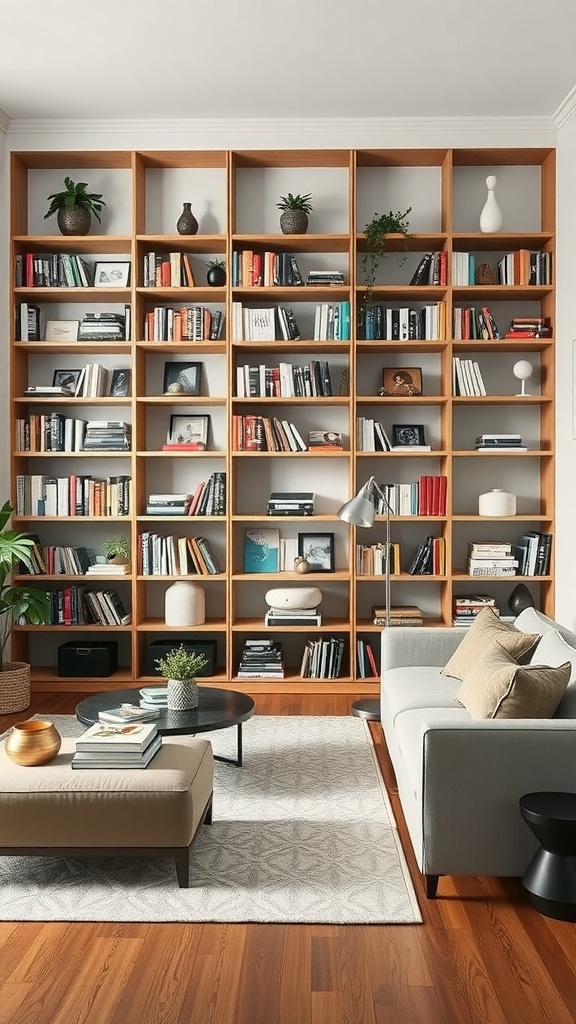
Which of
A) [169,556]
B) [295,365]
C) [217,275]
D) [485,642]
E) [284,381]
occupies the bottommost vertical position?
[485,642]

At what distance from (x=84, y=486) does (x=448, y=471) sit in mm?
2154

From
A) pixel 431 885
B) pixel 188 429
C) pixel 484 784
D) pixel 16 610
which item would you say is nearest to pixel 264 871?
pixel 431 885

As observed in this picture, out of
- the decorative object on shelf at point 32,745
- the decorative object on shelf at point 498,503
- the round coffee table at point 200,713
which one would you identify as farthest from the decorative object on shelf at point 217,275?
the decorative object on shelf at point 32,745

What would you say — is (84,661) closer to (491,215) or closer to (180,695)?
(180,695)

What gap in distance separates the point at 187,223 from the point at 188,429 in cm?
121

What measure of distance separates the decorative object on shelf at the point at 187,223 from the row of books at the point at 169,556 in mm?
1795

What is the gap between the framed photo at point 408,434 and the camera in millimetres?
5668

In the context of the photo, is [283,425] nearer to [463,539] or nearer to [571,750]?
[463,539]

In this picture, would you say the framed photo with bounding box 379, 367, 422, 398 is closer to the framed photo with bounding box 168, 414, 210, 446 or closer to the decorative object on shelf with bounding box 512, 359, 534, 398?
the decorative object on shelf with bounding box 512, 359, 534, 398

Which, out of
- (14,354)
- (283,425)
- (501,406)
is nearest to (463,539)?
(501,406)

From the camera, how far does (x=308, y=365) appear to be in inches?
222

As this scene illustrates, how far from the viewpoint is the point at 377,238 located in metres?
5.41

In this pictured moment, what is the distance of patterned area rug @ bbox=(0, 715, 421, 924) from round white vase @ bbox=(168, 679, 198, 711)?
1.25ft

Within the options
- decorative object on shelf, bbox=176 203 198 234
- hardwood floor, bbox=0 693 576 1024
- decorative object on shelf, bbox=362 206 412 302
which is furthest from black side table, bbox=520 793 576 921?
decorative object on shelf, bbox=176 203 198 234
